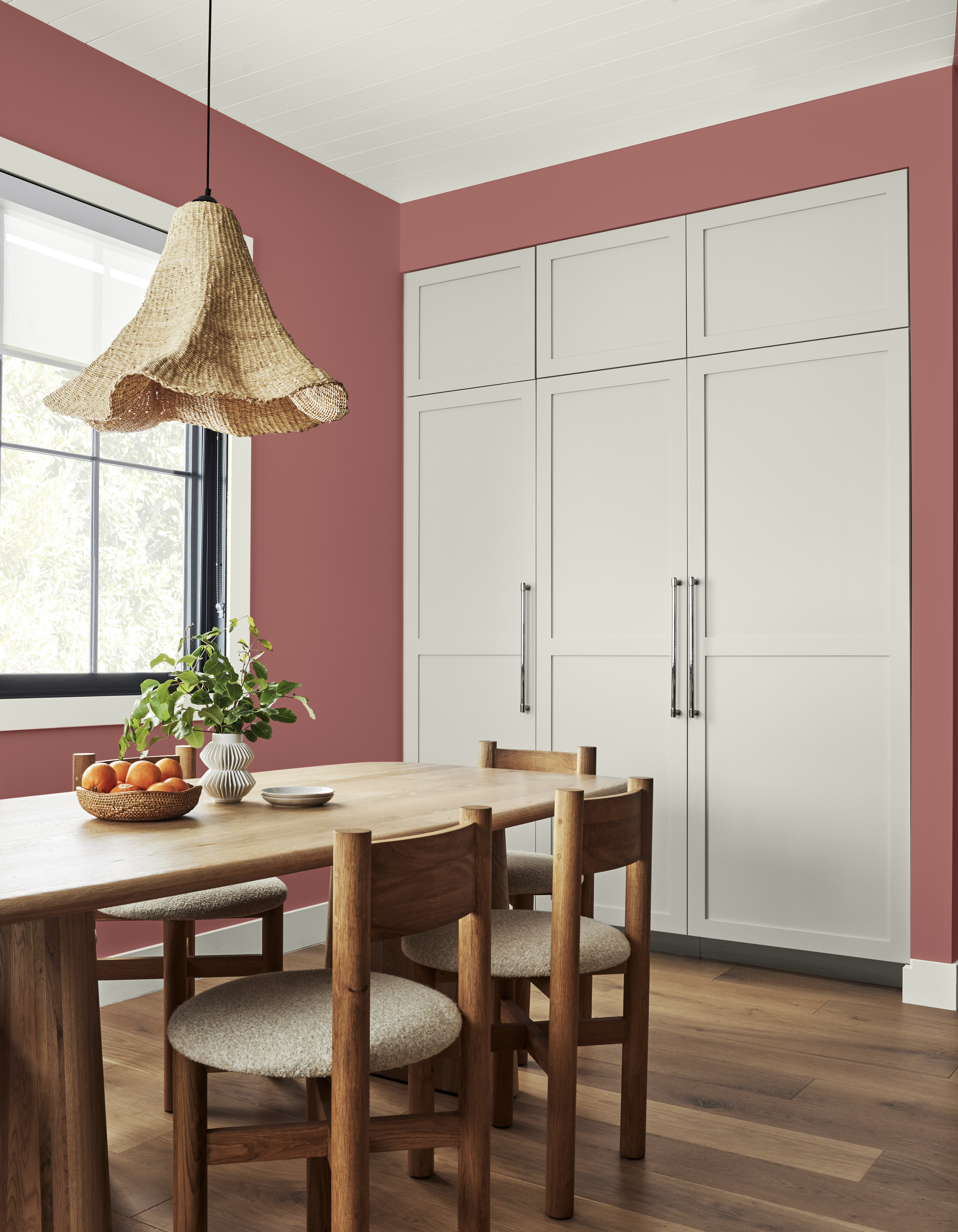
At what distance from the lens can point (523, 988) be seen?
2.58 metres

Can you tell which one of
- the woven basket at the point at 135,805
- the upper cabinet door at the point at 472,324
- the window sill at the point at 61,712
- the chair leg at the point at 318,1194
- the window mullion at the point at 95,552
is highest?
the upper cabinet door at the point at 472,324

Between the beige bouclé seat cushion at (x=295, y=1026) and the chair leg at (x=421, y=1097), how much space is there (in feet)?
1.03

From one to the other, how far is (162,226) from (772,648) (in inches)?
93.6

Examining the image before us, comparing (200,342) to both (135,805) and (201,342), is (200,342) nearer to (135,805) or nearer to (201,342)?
(201,342)

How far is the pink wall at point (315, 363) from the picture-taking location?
3.09 metres

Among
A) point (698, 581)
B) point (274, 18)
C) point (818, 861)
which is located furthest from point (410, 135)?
point (818, 861)

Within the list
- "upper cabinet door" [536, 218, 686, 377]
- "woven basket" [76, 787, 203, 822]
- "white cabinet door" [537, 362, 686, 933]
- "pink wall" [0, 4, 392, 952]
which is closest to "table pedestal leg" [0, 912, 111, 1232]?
"woven basket" [76, 787, 203, 822]

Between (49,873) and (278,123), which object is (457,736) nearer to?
(278,123)

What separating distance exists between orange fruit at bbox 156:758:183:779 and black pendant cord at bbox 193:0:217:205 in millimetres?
1087

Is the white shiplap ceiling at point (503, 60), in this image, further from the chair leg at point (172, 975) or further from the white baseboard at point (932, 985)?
the white baseboard at point (932, 985)

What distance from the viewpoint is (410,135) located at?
12.6ft

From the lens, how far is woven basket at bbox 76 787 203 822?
1991mm

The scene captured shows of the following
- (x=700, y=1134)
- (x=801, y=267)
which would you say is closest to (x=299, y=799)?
(x=700, y=1134)

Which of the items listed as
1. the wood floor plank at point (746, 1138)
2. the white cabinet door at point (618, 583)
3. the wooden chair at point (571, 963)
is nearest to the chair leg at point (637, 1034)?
the wooden chair at point (571, 963)
